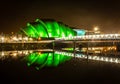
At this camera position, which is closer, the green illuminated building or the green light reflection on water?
the green light reflection on water

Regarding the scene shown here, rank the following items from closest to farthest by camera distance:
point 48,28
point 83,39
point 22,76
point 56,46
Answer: point 22,76, point 83,39, point 56,46, point 48,28

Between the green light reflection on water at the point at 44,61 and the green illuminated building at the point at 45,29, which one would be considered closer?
the green light reflection on water at the point at 44,61

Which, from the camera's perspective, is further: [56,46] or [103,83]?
[56,46]

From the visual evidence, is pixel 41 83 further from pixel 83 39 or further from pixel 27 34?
pixel 27 34

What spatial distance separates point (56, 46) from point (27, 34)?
21112 millimetres

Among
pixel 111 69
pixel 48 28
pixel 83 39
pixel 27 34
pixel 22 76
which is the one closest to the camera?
pixel 22 76

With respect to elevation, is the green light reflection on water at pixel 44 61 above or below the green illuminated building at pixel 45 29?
below

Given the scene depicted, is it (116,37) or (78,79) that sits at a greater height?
(116,37)

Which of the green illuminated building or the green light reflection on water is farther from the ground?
the green illuminated building

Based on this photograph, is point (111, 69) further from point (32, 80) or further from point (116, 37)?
point (116, 37)

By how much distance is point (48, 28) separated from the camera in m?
94.9

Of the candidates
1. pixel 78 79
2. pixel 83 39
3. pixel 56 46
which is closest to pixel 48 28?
pixel 56 46

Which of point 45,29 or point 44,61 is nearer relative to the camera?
point 44,61

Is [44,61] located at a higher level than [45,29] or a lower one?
lower
